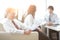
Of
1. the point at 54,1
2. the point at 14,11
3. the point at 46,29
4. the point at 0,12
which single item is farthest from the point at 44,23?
the point at 0,12

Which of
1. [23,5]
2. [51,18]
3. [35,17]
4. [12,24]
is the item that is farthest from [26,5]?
[51,18]

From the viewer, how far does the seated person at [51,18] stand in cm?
262

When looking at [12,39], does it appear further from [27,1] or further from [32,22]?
[27,1]

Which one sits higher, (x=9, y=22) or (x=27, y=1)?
(x=27, y=1)

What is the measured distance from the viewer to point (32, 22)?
2609mm

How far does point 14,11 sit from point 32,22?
1.33ft

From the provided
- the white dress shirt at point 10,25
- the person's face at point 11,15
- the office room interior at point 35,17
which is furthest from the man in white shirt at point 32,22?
the person's face at point 11,15

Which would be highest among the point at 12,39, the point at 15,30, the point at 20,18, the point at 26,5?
the point at 26,5

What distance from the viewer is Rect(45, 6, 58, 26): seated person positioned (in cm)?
262

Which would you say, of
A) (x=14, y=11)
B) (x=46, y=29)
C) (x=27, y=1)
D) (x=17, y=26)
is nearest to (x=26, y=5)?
(x=27, y=1)

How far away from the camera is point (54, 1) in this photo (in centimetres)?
259

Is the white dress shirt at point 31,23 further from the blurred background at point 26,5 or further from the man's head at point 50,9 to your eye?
the man's head at point 50,9

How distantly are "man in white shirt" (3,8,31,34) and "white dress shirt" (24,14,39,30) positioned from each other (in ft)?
0.27

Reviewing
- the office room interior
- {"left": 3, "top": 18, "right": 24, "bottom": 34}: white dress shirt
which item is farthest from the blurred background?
{"left": 3, "top": 18, "right": 24, "bottom": 34}: white dress shirt
